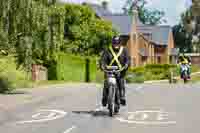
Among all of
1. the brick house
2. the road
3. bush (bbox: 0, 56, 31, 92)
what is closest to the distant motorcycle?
bush (bbox: 0, 56, 31, 92)

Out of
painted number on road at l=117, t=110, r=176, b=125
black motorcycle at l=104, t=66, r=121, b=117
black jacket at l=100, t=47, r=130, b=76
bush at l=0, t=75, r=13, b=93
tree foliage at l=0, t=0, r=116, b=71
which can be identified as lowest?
painted number on road at l=117, t=110, r=176, b=125

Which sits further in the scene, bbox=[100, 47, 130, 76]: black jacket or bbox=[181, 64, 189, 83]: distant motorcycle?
bbox=[181, 64, 189, 83]: distant motorcycle

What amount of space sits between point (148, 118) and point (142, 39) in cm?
7198

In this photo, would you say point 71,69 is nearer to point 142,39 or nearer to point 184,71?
point 184,71

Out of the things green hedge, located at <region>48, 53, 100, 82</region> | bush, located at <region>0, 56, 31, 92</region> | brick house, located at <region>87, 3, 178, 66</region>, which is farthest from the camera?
brick house, located at <region>87, 3, 178, 66</region>

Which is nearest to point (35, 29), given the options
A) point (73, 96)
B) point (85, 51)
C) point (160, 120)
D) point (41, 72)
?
point (73, 96)

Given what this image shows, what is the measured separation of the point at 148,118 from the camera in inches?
586

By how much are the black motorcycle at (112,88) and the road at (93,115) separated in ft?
1.08

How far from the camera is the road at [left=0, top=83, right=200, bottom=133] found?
1294cm

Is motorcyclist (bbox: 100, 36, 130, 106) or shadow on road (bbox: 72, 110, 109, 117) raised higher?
motorcyclist (bbox: 100, 36, 130, 106)

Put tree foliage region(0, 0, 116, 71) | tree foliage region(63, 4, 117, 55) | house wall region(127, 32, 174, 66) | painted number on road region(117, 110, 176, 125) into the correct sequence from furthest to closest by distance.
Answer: house wall region(127, 32, 174, 66), tree foliage region(63, 4, 117, 55), tree foliage region(0, 0, 116, 71), painted number on road region(117, 110, 176, 125)

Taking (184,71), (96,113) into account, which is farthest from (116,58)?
(184,71)

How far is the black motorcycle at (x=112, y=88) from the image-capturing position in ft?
48.8

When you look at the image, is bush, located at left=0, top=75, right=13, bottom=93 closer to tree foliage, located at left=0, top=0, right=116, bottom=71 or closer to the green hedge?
tree foliage, located at left=0, top=0, right=116, bottom=71
